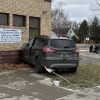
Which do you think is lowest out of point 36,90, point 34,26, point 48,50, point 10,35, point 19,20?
point 36,90

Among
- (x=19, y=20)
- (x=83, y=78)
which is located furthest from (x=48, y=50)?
(x=19, y=20)

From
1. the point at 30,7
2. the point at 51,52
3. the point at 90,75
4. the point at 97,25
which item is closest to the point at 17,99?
the point at 51,52

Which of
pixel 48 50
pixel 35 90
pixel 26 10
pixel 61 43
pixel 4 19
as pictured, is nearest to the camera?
pixel 35 90

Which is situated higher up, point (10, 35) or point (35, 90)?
point (10, 35)

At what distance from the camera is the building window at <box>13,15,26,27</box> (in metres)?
19.5

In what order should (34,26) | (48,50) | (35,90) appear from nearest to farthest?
(35,90) < (48,50) < (34,26)

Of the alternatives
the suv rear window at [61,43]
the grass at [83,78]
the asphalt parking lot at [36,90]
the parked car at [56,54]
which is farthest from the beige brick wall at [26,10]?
the asphalt parking lot at [36,90]

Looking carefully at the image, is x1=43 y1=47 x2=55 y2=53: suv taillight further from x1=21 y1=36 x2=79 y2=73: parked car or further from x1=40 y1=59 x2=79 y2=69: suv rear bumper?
x1=40 y1=59 x2=79 y2=69: suv rear bumper

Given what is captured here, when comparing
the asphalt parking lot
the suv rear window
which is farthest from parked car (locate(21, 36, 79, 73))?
the asphalt parking lot

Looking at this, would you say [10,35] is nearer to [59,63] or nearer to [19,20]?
[19,20]

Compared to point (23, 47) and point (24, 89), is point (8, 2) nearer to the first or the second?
point (23, 47)

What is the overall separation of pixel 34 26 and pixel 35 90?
987 cm

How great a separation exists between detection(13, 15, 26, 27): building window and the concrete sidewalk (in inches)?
222

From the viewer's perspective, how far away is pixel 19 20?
19.9 meters
